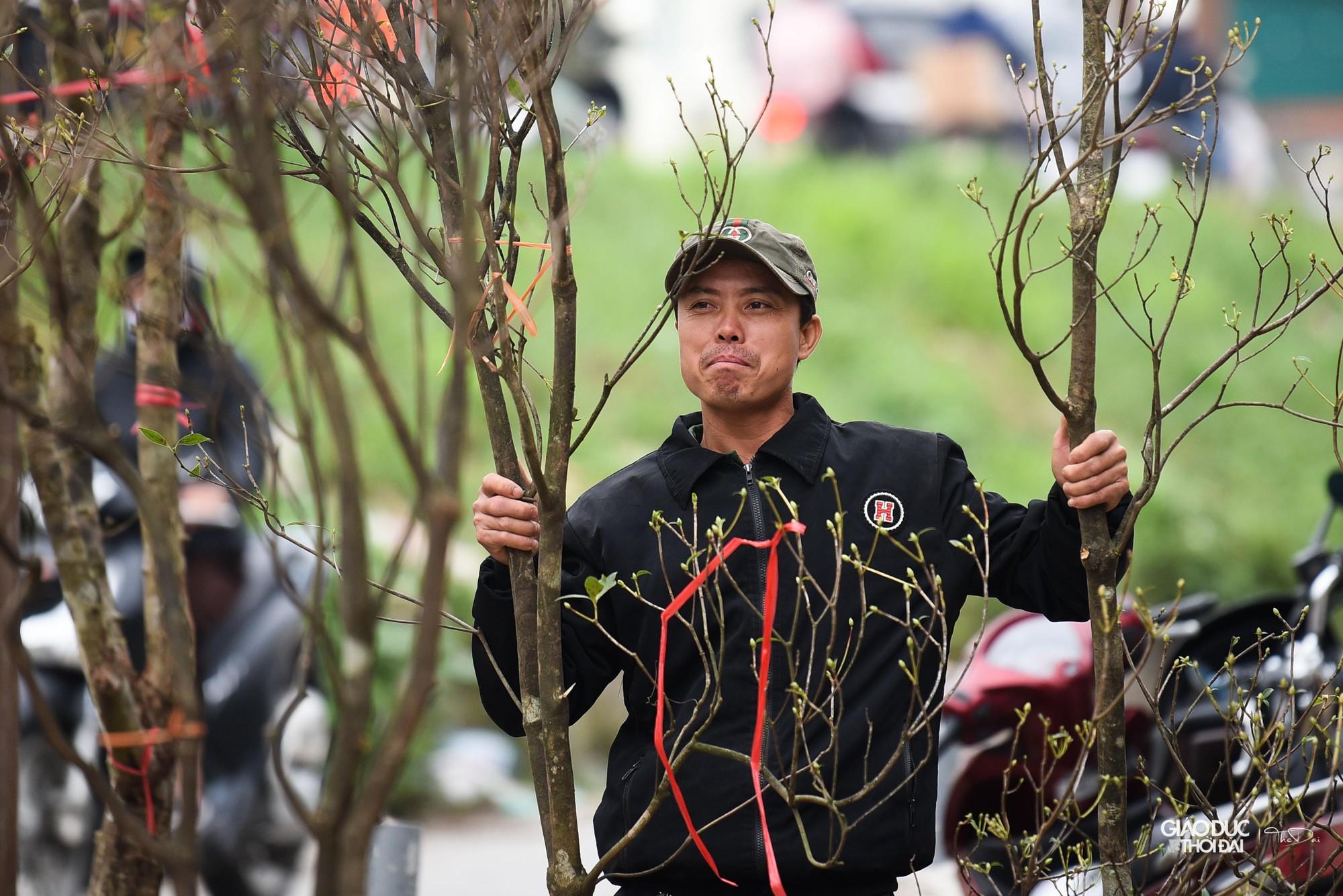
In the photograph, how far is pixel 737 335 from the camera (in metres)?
2.58

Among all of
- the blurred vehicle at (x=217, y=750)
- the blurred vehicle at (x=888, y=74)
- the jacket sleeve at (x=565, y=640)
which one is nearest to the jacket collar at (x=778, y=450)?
the jacket sleeve at (x=565, y=640)

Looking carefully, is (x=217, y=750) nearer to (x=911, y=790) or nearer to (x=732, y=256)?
(x=732, y=256)

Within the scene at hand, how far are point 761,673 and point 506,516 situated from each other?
Answer: 17.8 inches

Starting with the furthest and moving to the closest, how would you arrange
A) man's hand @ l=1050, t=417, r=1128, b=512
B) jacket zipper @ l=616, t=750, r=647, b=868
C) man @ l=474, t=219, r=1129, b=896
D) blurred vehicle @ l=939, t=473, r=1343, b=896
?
1. blurred vehicle @ l=939, t=473, r=1343, b=896
2. jacket zipper @ l=616, t=750, r=647, b=868
3. man @ l=474, t=219, r=1129, b=896
4. man's hand @ l=1050, t=417, r=1128, b=512

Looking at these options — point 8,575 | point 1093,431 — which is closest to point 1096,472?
point 1093,431

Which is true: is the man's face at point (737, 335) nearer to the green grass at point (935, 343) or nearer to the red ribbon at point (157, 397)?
the red ribbon at point (157, 397)

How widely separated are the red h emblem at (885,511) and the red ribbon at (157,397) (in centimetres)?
143

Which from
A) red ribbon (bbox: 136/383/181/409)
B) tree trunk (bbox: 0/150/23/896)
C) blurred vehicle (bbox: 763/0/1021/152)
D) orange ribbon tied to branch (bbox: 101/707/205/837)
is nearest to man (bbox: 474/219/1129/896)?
tree trunk (bbox: 0/150/23/896)

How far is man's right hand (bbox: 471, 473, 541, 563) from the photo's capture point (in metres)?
2.12

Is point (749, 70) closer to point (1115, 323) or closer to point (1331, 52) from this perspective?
point (1115, 323)

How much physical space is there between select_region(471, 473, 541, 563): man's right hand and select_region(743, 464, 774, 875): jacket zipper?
15.6 inches

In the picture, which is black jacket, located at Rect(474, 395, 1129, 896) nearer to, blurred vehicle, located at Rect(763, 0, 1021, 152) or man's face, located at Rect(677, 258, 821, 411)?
man's face, located at Rect(677, 258, 821, 411)

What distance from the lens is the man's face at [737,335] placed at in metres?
2.57

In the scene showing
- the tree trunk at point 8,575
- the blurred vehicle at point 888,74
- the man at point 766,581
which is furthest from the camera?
the blurred vehicle at point 888,74
